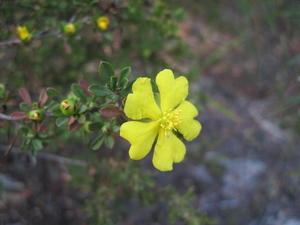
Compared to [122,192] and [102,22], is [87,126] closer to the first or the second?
[102,22]

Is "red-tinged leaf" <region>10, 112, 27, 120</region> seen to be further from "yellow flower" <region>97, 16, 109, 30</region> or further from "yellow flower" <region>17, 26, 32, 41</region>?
"yellow flower" <region>97, 16, 109, 30</region>

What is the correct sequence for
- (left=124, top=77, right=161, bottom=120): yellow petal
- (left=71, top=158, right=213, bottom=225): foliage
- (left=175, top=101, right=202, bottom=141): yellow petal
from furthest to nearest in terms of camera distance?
(left=71, top=158, right=213, bottom=225): foliage
(left=175, top=101, right=202, bottom=141): yellow petal
(left=124, top=77, right=161, bottom=120): yellow petal

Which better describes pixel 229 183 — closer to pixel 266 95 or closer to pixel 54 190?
pixel 266 95

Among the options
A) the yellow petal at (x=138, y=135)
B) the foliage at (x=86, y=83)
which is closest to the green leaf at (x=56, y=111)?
the foliage at (x=86, y=83)

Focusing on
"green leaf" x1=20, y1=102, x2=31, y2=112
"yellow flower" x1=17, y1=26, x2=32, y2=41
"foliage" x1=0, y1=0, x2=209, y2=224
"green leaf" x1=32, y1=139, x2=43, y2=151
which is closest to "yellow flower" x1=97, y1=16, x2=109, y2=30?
"foliage" x1=0, y1=0, x2=209, y2=224

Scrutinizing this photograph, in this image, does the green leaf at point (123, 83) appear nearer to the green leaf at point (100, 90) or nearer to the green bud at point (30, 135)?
the green leaf at point (100, 90)

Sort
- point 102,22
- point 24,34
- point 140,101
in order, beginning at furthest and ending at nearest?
point 102,22
point 24,34
point 140,101

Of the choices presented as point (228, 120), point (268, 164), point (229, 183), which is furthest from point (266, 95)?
point (229, 183)

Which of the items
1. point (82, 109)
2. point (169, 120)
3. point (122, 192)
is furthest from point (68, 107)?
point (122, 192)
